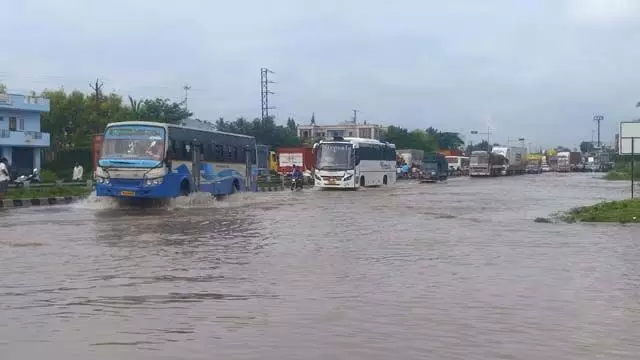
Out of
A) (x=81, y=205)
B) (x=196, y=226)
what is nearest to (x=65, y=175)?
(x=81, y=205)

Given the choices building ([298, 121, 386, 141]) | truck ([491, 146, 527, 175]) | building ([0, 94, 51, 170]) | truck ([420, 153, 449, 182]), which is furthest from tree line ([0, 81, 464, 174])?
building ([298, 121, 386, 141])

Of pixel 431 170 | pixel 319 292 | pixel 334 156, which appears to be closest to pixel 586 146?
pixel 431 170

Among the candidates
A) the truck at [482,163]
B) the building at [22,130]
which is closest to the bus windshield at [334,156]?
the building at [22,130]

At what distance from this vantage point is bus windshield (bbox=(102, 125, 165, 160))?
23094 mm

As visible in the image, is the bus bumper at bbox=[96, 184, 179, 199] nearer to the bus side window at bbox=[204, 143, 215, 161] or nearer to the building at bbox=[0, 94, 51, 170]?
the bus side window at bbox=[204, 143, 215, 161]

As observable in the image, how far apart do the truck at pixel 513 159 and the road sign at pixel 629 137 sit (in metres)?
55.8

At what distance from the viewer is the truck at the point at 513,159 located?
82438 millimetres

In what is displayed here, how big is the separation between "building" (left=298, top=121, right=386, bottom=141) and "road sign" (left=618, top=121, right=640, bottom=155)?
99.3m

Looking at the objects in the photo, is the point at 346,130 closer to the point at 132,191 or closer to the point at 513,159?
the point at 513,159

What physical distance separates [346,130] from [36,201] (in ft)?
348

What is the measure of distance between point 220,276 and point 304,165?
142 feet

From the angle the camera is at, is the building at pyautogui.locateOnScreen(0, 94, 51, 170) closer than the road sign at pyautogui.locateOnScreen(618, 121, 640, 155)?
No

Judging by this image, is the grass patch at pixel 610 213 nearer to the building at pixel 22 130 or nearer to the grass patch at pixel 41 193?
the grass patch at pixel 41 193

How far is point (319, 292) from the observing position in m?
9.19
